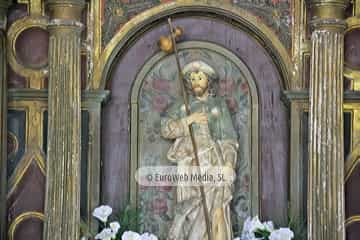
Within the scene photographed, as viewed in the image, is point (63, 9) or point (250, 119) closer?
point (63, 9)

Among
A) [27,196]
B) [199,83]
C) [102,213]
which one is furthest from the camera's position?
[199,83]

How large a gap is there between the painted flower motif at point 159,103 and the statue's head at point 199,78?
0.77 ft

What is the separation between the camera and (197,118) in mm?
12211

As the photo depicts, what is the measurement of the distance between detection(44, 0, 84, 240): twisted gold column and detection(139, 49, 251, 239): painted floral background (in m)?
0.70

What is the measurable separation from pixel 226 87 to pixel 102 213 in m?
1.61

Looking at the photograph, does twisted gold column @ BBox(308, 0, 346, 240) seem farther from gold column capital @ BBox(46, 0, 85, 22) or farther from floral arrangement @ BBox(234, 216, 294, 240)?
gold column capital @ BBox(46, 0, 85, 22)

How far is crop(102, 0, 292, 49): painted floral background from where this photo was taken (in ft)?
40.6

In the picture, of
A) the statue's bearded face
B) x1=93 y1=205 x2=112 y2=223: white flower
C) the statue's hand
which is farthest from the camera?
the statue's bearded face

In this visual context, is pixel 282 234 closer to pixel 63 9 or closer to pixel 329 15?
pixel 329 15

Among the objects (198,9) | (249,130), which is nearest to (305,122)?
(249,130)

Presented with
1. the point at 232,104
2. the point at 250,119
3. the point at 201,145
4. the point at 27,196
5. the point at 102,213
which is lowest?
the point at 102,213

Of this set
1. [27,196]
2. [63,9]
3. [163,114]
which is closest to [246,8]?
[163,114]

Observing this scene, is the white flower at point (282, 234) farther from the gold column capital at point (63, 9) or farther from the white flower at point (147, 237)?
the gold column capital at point (63, 9)

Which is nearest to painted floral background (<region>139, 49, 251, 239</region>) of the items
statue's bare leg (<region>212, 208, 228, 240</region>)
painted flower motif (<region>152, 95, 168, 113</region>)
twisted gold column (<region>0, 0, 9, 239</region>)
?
painted flower motif (<region>152, 95, 168, 113</region>)
